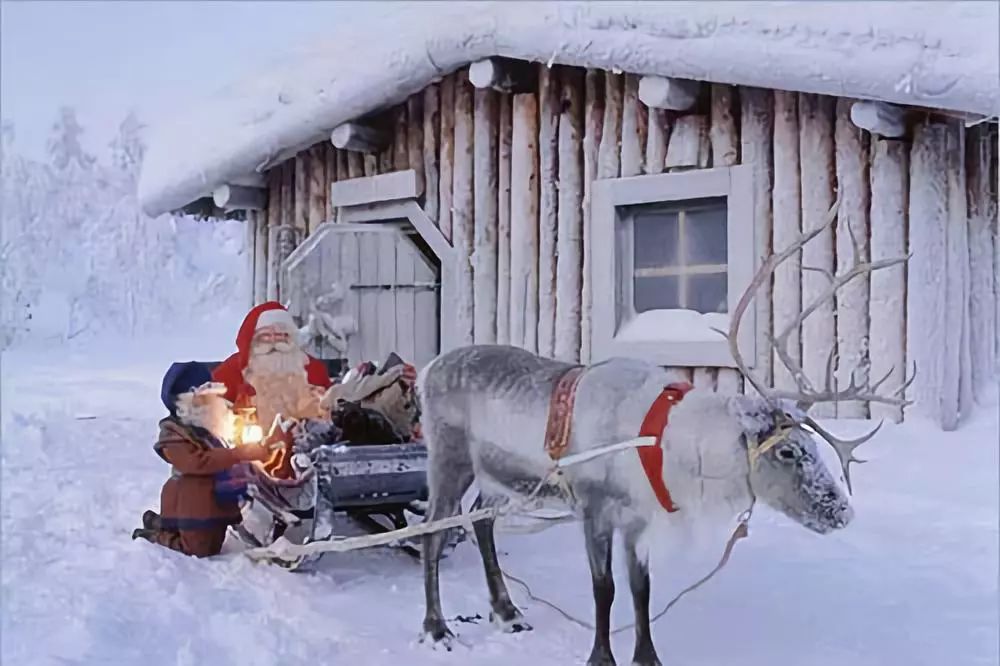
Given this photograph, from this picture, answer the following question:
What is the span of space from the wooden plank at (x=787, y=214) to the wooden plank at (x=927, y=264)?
10.3 inches

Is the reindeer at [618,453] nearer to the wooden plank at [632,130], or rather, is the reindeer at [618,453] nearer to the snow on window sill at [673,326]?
the snow on window sill at [673,326]

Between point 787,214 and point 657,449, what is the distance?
113cm

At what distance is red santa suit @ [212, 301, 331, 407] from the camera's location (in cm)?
248

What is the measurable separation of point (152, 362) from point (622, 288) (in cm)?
120

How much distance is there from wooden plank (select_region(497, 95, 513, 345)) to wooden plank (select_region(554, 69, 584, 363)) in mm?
168

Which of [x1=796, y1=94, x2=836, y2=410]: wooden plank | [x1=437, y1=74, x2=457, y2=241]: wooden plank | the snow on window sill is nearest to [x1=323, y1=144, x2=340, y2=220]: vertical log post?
[x1=437, y1=74, x2=457, y2=241]: wooden plank

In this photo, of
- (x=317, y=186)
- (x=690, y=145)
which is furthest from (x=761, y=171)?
(x=317, y=186)

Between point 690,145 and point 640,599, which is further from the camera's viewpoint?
point 690,145

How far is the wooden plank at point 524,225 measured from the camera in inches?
112

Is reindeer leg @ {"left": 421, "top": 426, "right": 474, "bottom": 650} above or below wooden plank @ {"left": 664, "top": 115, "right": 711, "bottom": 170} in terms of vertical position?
below

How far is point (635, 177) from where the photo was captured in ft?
8.69

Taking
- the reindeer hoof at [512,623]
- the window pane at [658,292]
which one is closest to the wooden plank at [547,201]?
the window pane at [658,292]

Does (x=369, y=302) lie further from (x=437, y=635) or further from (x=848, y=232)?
(x=848, y=232)

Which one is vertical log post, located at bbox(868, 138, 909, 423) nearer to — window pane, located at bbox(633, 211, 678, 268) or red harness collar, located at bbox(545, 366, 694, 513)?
window pane, located at bbox(633, 211, 678, 268)
